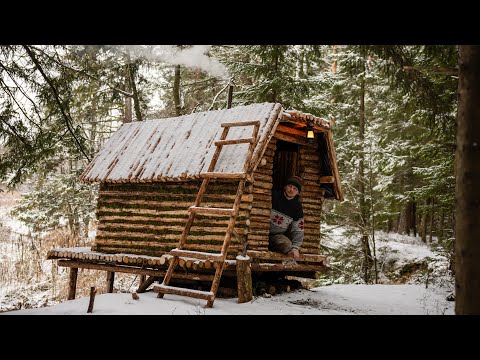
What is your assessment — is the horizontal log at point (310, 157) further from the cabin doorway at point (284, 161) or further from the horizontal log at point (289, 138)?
the cabin doorway at point (284, 161)

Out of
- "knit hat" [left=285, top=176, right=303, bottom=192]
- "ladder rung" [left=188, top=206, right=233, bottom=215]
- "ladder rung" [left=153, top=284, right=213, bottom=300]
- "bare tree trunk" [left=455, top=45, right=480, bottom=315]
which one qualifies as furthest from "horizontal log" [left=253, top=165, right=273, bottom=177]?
"bare tree trunk" [left=455, top=45, right=480, bottom=315]

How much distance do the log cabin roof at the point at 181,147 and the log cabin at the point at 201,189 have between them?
0.03 m

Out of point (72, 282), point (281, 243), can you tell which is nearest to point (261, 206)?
point (281, 243)

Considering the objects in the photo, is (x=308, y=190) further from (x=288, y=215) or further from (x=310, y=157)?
(x=288, y=215)

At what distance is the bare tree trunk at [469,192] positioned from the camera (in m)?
4.07

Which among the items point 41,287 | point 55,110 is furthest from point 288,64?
point 41,287

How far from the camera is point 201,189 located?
8.39m

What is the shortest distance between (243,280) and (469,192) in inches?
187

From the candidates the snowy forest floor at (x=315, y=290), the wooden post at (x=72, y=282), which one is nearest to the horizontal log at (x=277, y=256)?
the snowy forest floor at (x=315, y=290)

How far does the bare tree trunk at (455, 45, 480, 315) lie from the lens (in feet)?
13.3
